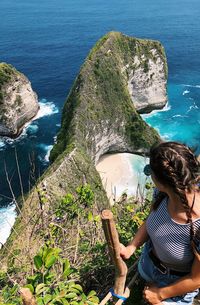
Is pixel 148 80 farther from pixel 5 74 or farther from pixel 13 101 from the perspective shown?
pixel 5 74

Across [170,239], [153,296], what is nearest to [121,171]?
[153,296]

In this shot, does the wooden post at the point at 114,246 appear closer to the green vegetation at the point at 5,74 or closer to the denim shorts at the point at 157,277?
the denim shorts at the point at 157,277

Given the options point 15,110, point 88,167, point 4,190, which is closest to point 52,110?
point 15,110

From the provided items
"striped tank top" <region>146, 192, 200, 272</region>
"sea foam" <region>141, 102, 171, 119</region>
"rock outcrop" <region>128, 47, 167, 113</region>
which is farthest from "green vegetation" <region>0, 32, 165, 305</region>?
"sea foam" <region>141, 102, 171, 119</region>

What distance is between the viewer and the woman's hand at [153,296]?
489 cm

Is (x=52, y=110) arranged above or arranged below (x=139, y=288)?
below

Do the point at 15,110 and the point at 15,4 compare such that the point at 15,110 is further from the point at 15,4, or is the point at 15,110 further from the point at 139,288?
the point at 15,4

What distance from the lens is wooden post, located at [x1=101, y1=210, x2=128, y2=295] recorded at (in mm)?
4152

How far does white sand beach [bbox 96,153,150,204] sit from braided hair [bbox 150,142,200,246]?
36688 mm

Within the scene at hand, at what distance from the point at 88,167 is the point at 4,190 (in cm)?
1097

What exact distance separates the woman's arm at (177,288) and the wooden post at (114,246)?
0.37 metres

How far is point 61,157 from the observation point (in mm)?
36469

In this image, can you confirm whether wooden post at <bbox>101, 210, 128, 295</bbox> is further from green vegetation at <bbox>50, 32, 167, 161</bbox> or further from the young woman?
green vegetation at <bbox>50, 32, 167, 161</bbox>

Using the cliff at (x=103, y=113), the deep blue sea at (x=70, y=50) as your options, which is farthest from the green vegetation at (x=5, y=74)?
the cliff at (x=103, y=113)
